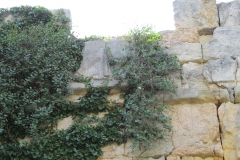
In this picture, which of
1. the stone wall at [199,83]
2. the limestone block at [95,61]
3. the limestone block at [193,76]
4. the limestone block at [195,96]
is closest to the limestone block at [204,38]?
the stone wall at [199,83]

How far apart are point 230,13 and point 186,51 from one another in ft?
3.19

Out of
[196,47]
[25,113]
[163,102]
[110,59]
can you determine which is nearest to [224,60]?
[196,47]

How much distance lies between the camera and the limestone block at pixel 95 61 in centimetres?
647

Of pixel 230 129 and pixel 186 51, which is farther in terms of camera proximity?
pixel 186 51

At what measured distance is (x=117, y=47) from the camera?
678cm

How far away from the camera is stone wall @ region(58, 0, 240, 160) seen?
5.85 meters

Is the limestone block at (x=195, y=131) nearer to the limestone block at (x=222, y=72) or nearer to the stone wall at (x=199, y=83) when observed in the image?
the stone wall at (x=199, y=83)

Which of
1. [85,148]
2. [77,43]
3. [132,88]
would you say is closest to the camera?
Answer: [85,148]

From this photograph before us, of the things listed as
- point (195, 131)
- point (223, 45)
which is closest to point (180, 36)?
point (223, 45)

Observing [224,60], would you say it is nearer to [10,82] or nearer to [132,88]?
[132,88]

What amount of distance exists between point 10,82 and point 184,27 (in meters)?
2.65

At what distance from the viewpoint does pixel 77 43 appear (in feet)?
22.4

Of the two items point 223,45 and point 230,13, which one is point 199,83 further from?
point 230,13

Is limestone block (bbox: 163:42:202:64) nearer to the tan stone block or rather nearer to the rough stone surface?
the rough stone surface
